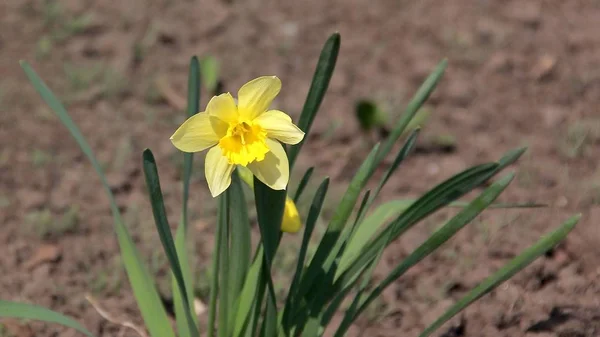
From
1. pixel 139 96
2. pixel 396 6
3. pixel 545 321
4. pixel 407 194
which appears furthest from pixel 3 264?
pixel 396 6

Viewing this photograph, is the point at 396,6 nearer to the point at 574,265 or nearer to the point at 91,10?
the point at 91,10

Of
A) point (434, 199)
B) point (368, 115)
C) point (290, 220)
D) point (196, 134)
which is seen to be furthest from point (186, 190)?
point (368, 115)

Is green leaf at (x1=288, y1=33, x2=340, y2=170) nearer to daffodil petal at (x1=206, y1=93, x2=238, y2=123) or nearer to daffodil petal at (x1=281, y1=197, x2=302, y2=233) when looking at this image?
daffodil petal at (x1=281, y1=197, x2=302, y2=233)

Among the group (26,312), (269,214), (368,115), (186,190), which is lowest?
(26,312)

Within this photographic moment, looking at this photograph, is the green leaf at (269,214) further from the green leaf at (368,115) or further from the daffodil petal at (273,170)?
the green leaf at (368,115)

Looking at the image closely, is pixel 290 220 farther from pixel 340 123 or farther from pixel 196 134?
pixel 340 123

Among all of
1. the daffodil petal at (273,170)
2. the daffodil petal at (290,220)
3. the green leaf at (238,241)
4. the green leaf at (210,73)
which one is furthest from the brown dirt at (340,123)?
the daffodil petal at (273,170)

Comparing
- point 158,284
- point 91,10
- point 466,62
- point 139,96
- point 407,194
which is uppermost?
point 91,10
